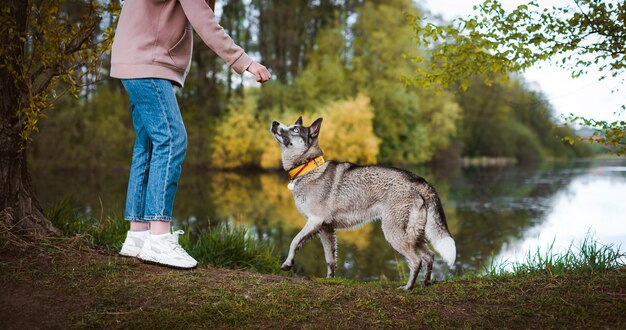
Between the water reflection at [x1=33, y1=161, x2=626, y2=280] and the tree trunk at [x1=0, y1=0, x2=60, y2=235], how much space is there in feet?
5.13

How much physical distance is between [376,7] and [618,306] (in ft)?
138

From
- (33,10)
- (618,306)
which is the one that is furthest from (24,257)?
(618,306)

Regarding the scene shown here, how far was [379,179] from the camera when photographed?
5070 millimetres

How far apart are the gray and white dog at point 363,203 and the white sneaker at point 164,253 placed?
0.96 metres

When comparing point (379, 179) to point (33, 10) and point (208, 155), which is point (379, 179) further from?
point (208, 155)

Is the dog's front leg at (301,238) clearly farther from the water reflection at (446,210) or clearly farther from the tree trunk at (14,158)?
the water reflection at (446,210)

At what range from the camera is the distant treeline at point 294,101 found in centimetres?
3216

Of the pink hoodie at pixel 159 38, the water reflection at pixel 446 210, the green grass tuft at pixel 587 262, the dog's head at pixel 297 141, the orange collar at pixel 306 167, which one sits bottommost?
the water reflection at pixel 446 210

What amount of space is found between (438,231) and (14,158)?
421 cm

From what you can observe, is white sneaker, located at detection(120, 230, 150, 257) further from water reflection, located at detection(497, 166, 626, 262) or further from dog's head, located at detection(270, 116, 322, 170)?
water reflection, located at detection(497, 166, 626, 262)

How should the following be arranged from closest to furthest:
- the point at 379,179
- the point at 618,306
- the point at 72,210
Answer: the point at 618,306
the point at 379,179
the point at 72,210

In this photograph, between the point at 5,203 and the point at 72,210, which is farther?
the point at 72,210

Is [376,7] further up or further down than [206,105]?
further up

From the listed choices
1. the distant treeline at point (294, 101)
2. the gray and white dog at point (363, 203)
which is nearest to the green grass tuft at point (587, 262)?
the gray and white dog at point (363, 203)
